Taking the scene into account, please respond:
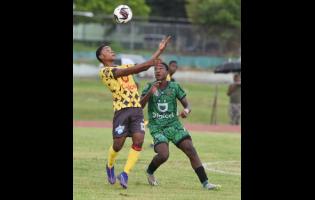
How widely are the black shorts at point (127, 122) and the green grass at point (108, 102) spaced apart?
69.2 ft

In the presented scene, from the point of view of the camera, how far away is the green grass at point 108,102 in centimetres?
3728

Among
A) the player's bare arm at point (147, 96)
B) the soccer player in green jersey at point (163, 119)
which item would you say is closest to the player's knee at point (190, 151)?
the soccer player in green jersey at point (163, 119)

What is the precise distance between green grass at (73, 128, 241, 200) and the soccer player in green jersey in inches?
20.3

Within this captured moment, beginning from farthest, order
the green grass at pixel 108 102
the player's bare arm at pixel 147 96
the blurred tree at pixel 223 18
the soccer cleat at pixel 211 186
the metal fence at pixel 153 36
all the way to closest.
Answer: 1. the metal fence at pixel 153 36
2. the blurred tree at pixel 223 18
3. the green grass at pixel 108 102
4. the player's bare arm at pixel 147 96
5. the soccer cleat at pixel 211 186

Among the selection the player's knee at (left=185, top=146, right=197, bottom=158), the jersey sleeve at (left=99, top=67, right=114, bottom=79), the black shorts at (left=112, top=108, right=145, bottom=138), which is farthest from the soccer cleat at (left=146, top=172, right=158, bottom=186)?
the jersey sleeve at (left=99, top=67, right=114, bottom=79)

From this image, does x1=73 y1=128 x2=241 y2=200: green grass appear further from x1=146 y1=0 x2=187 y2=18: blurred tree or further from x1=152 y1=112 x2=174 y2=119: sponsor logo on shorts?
x1=146 y1=0 x2=187 y2=18: blurred tree

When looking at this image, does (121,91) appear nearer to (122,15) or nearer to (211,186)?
(122,15)

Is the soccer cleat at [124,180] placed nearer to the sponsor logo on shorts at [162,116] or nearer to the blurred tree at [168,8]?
the sponsor logo on shorts at [162,116]

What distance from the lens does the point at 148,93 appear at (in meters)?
14.7

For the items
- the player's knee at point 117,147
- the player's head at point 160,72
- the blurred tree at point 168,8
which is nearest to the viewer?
the player's knee at point 117,147

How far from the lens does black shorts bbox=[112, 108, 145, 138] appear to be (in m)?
14.1

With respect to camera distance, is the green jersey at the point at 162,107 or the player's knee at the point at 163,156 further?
the green jersey at the point at 162,107

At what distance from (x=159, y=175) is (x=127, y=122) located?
2.18 meters
